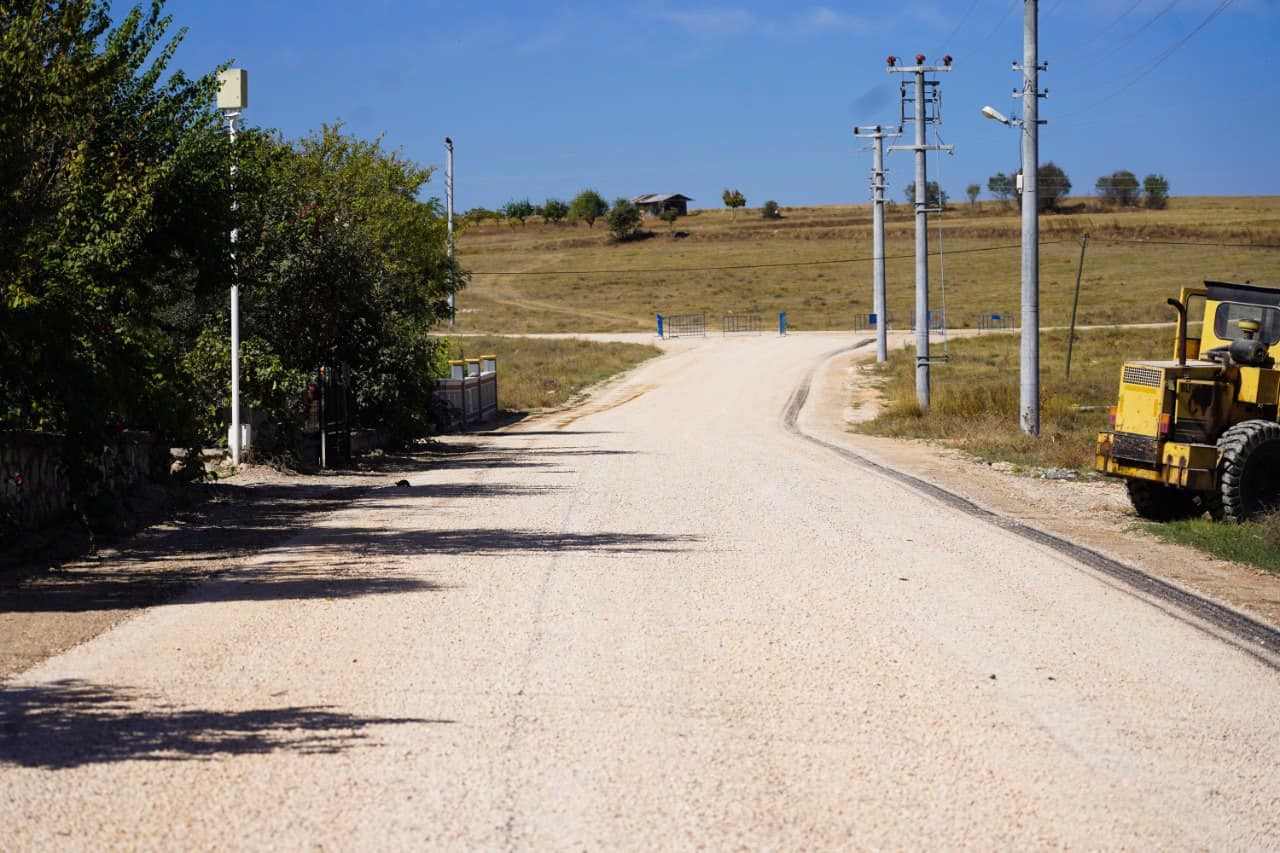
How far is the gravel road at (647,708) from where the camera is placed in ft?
17.7

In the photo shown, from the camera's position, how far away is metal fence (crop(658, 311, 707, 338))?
8018 centimetres

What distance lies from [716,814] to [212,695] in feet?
10.3

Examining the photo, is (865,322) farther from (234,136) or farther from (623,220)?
(234,136)

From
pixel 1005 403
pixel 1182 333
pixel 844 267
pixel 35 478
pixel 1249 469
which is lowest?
pixel 1249 469

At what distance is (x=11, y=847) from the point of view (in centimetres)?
500

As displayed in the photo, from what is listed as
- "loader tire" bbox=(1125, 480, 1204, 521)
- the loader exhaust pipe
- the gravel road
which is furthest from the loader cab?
the gravel road

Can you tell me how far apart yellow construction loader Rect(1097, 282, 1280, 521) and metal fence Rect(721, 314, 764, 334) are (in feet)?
224

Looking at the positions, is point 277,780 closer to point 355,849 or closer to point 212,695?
point 355,849

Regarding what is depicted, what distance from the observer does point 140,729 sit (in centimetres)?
649

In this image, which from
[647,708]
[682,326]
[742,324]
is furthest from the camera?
[742,324]

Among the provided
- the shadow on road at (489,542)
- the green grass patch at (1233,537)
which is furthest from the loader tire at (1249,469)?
the shadow on road at (489,542)

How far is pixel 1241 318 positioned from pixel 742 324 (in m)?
79.1

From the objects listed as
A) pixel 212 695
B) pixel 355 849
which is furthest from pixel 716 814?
pixel 212 695

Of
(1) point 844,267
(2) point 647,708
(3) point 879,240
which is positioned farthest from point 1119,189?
(2) point 647,708
